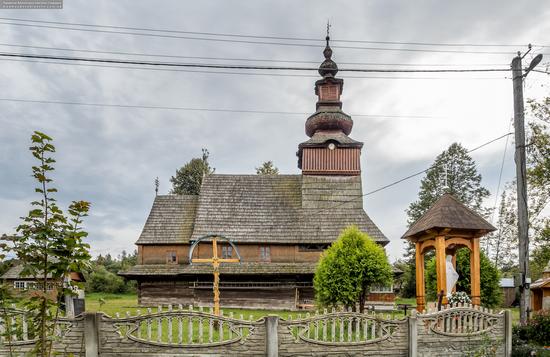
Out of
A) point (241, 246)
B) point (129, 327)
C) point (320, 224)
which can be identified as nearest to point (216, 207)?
point (241, 246)

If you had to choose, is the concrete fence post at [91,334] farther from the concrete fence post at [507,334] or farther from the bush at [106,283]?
the bush at [106,283]

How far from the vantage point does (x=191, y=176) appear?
42.4 metres

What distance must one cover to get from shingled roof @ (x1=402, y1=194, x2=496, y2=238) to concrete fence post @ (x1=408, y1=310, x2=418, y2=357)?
2.91 m

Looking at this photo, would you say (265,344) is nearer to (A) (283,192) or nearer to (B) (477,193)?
(A) (283,192)

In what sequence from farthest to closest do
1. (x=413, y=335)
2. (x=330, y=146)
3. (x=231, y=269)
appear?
(x=330, y=146) < (x=231, y=269) < (x=413, y=335)

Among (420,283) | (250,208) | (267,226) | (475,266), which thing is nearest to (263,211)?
A: (250,208)

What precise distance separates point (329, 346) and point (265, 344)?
4.59 feet

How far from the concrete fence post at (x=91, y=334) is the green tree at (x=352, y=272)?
27.7 ft

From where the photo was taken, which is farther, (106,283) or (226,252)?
(106,283)

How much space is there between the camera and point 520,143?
35.5 feet

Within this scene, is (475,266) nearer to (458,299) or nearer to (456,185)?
(458,299)

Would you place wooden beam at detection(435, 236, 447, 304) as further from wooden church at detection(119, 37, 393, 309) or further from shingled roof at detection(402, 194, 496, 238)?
wooden church at detection(119, 37, 393, 309)

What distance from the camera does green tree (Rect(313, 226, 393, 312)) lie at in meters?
14.3

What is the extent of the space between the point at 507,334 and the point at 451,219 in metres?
3.08
